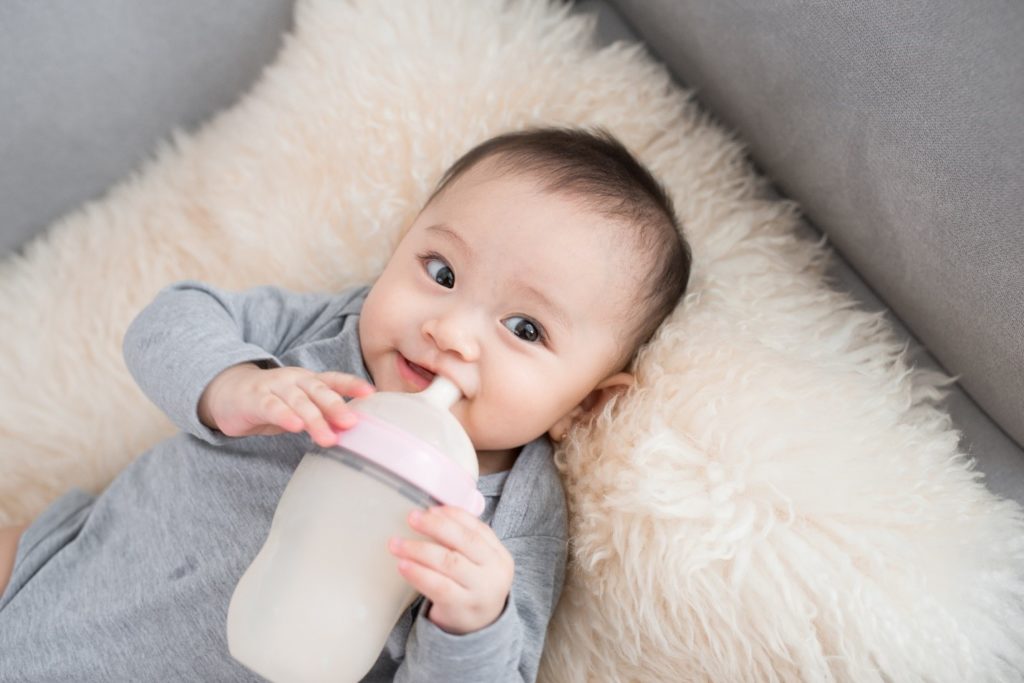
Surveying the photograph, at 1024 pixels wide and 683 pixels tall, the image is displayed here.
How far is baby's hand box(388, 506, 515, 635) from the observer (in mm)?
770

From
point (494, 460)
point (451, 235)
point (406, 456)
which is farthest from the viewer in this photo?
point (494, 460)

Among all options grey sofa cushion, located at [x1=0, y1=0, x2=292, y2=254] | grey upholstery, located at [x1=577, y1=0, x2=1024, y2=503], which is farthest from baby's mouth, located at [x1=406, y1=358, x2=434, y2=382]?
grey sofa cushion, located at [x1=0, y1=0, x2=292, y2=254]

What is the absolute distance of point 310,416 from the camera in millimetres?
816

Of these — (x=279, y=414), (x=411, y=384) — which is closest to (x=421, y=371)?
(x=411, y=384)

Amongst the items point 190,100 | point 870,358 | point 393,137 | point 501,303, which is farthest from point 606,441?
point 190,100

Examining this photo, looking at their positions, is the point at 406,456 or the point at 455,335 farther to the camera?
the point at 455,335

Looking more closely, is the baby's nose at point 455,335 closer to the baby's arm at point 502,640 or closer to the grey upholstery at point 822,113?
the baby's arm at point 502,640

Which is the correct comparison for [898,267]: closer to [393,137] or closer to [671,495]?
[671,495]

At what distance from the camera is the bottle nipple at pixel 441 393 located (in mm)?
888

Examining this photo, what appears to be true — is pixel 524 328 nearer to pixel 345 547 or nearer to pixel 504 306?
pixel 504 306

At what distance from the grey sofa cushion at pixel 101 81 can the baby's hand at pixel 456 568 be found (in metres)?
1.13

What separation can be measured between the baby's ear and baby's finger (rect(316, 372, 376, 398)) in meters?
0.39

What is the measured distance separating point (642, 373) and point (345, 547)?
0.53 metres

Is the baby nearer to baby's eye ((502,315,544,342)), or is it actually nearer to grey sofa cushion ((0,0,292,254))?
baby's eye ((502,315,544,342))
